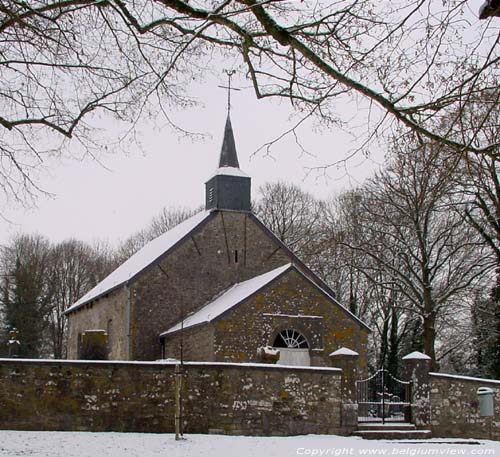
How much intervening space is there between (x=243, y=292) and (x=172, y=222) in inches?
1125

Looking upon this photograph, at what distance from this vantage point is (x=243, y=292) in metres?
23.9

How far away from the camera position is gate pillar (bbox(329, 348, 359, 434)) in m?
16.9

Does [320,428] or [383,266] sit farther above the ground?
[383,266]

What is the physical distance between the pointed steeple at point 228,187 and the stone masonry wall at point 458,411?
1239 cm

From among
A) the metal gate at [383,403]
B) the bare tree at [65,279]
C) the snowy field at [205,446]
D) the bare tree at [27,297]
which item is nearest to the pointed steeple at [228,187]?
the metal gate at [383,403]

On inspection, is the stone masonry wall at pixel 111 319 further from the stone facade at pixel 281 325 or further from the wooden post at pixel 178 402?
the wooden post at pixel 178 402

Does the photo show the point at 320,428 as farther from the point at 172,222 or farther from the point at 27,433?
the point at 172,222

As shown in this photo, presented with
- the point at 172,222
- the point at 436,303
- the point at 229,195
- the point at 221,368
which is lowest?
the point at 221,368

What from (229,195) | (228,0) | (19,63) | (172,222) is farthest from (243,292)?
(172,222)

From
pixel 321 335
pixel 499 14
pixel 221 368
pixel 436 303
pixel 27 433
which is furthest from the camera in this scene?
pixel 436 303

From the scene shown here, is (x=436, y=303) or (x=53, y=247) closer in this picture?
(x=436, y=303)

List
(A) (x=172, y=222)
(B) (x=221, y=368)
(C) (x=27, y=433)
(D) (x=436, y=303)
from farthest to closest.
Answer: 1. (A) (x=172, y=222)
2. (D) (x=436, y=303)
3. (B) (x=221, y=368)
4. (C) (x=27, y=433)

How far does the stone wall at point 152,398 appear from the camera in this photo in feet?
50.1

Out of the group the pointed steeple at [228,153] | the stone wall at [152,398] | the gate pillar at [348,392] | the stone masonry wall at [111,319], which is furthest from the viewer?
the pointed steeple at [228,153]
